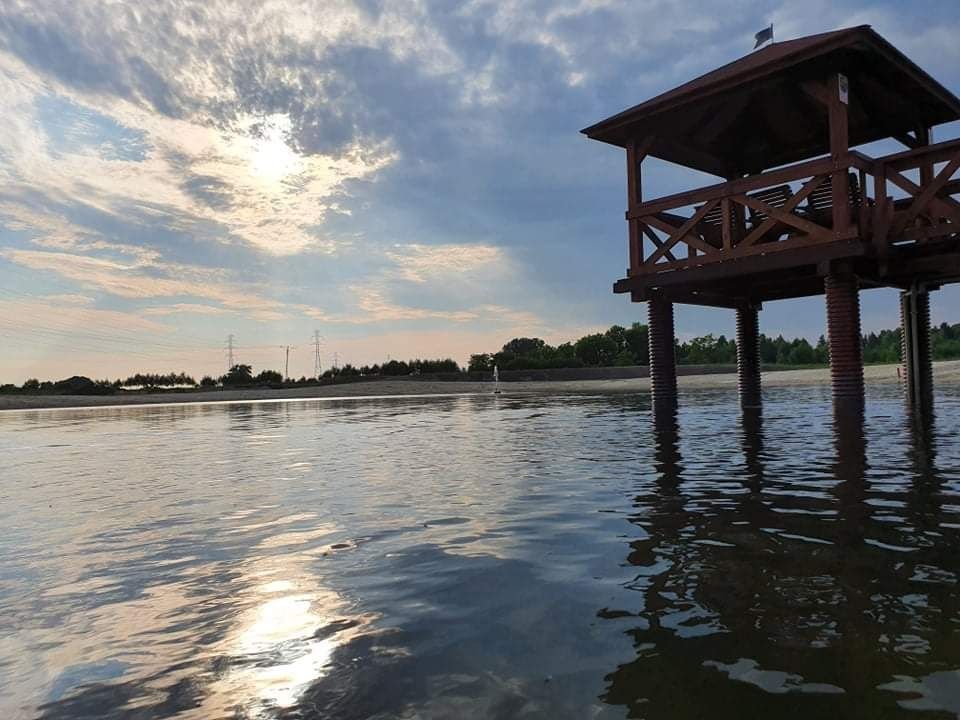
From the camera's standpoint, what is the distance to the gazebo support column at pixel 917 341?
15.3 meters

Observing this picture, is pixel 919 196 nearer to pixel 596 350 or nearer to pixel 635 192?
pixel 635 192

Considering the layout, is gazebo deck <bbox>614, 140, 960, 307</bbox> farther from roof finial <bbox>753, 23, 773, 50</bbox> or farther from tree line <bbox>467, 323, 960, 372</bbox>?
tree line <bbox>467, 323, 960, 372</bbox>

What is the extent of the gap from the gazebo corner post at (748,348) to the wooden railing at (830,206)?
4048mm

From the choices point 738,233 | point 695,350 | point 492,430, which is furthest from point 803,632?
point 695,350

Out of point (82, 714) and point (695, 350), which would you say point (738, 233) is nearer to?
point (82, 714)

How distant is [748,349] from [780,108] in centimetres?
637

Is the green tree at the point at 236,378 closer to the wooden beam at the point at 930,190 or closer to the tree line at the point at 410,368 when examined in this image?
the tree line at the point at 410,368

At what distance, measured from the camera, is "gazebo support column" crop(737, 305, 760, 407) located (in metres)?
17.9

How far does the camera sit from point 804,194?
480 inches

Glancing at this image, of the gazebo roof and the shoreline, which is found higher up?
the gazebo roof

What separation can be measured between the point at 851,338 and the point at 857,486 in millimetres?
8089

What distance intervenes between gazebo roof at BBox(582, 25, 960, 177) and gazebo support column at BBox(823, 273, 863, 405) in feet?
13.0

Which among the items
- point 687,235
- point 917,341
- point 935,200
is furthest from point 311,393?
point 935,200

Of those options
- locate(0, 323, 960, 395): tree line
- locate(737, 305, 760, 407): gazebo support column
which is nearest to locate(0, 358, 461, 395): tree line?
locate(0, 323, 960, 395): tree line
